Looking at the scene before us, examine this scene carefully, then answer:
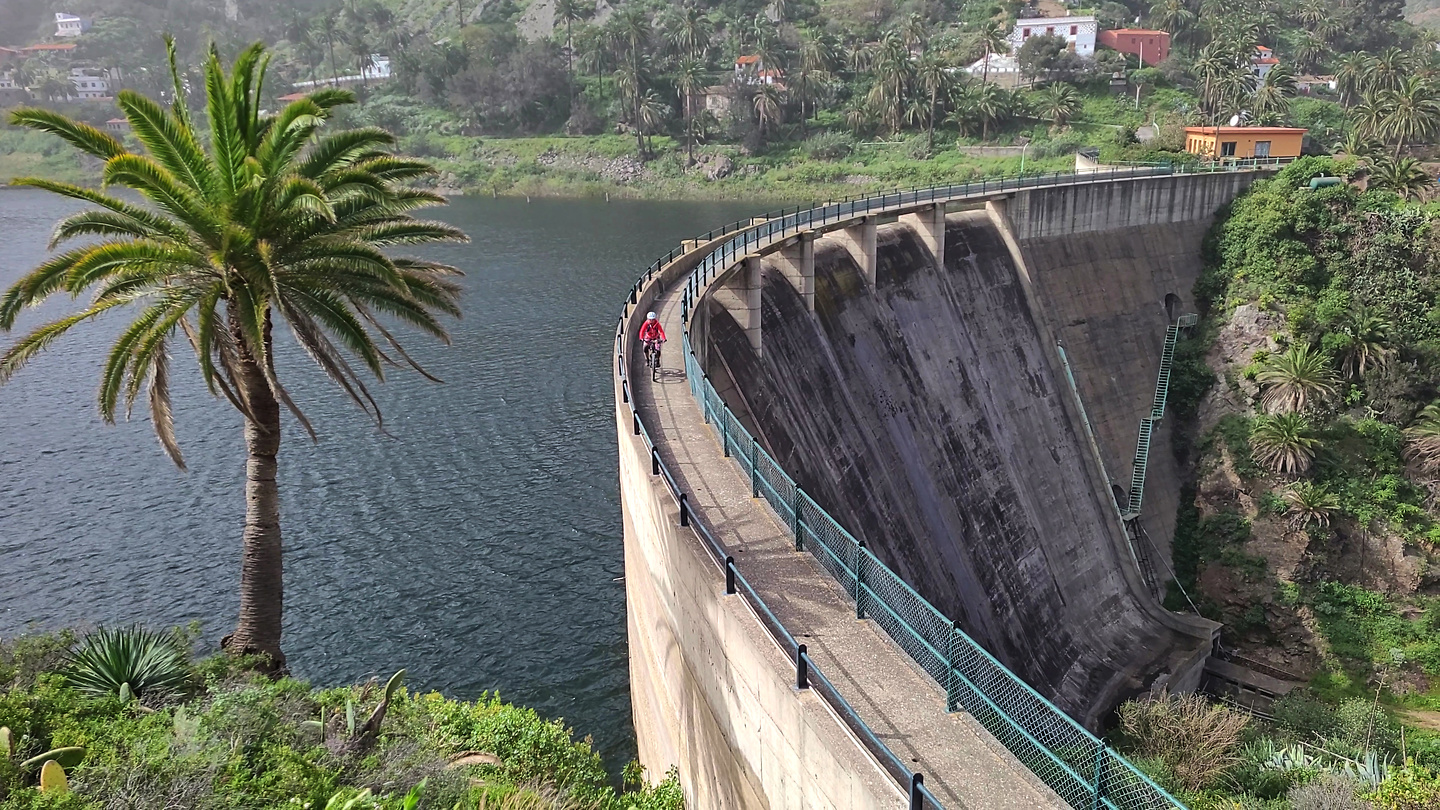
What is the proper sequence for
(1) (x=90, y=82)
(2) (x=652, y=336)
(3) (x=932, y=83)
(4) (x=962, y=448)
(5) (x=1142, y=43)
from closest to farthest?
(2) (x=652, y=336), (4) (x=962, y=448), (3) (x=932, y=83), (5) (x=1142, y=43), (1) (x=90, y=82)

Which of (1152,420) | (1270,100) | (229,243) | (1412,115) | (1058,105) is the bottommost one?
(1152,420)

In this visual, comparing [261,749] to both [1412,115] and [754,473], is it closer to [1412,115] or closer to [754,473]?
[754,473]

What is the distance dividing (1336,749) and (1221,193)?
3200 cm

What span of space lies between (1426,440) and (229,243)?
43034 mm

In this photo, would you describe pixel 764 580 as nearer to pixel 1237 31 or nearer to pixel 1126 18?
pixel 1237 31

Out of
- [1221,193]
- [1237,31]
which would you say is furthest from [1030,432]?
[1237,31]

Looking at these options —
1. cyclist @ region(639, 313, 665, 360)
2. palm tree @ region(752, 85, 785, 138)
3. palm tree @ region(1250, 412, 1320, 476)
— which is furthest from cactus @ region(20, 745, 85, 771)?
palm tree @ region(752, 85, 785, 138)

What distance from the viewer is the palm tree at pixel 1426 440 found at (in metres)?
39.2

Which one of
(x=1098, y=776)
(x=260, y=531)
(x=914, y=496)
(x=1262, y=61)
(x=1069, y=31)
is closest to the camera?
(x=1098, y=776)

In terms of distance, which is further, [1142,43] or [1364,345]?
[1142,43]

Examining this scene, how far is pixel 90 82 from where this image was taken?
170 m

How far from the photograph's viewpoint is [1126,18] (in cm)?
14050

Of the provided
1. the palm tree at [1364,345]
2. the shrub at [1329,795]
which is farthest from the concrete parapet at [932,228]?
the shrub at [1329,795]

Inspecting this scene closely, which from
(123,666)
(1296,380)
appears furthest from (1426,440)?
(123,666)
